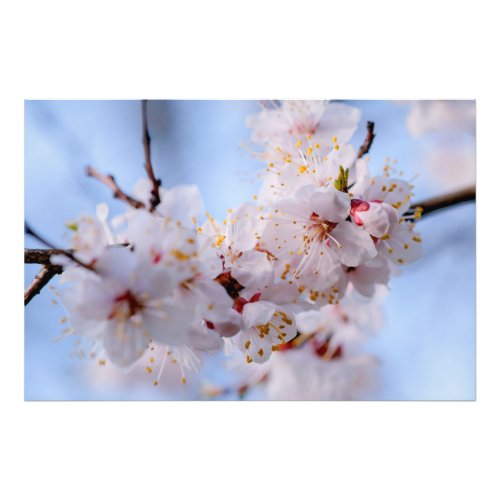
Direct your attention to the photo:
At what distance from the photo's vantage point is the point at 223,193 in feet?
8.14

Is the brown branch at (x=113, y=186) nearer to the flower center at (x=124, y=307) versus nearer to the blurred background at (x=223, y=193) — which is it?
the blurred background at (x=223, y=193)

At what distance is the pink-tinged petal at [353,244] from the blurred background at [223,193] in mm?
942

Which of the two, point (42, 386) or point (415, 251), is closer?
point (415, 251)

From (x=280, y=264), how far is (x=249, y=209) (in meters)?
0.16

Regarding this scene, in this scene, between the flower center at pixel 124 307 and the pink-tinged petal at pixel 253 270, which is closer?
the flower center at pixel 124 307

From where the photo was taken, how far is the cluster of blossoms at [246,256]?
122 centimetres

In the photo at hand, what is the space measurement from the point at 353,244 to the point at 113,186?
877 mm

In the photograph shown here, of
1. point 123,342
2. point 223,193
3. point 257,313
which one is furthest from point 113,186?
point 123,342

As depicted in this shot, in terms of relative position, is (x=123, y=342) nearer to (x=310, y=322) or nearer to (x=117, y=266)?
(x=117, y=266)

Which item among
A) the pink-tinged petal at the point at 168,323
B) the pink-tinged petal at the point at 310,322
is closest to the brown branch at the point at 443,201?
the pink-tinged petal at the point at 310,322
